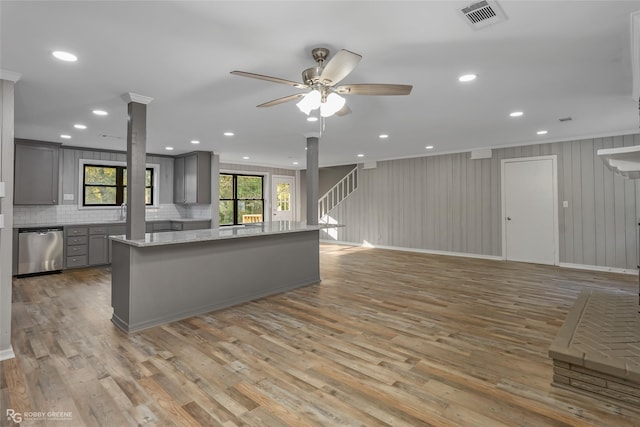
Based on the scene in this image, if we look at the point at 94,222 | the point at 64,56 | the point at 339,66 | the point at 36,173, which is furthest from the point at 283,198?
the point at 339,66

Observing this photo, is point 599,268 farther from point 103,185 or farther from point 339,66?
point 103,185

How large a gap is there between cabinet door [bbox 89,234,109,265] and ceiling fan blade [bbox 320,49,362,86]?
233 inches

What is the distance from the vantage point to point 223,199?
29.6ft

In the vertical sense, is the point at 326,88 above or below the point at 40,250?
above

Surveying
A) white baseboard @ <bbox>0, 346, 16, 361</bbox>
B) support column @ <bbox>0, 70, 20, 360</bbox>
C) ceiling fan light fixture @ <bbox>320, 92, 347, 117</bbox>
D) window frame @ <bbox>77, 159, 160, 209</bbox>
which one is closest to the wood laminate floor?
white baseboard @ <bbox>0, 346, 16, 361</bbox>

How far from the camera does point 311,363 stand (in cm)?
254

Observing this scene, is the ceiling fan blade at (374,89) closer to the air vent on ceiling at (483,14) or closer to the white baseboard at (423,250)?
the air vent on ceiling at (483,14)

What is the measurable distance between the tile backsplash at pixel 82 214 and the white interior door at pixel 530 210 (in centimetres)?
657

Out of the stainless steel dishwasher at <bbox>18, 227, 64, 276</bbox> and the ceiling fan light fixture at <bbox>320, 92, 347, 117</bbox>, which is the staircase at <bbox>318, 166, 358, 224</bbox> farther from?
the ceiling fan light fixture at <bbox>320, 92, 347, 117</bbox>

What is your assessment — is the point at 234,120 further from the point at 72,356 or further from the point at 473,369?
the point at 473,369

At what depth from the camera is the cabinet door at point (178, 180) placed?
7605 millimetres

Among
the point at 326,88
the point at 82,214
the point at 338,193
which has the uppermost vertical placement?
the point at 326,88

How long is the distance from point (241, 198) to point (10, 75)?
262 inches

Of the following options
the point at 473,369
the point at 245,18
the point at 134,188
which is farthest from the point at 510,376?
the point at 134,188
